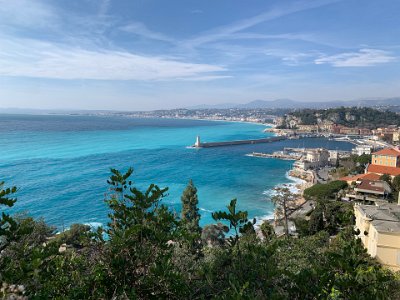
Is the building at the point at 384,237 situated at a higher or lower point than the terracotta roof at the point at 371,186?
higher

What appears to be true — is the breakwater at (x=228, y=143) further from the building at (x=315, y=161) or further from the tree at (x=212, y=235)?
the tree at (x=212, y=235)

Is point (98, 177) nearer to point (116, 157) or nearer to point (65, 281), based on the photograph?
point (116, 157)

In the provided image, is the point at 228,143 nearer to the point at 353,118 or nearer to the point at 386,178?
the point at 386,178

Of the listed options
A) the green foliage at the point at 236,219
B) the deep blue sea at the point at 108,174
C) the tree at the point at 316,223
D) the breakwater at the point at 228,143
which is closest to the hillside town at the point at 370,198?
the green foliage at the point at 236,219

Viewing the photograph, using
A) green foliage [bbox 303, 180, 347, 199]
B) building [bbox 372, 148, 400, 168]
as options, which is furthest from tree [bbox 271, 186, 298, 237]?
building [bbox 372, 148, 400, 168]

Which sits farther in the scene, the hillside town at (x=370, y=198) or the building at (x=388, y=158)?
the building at (x=388, y=158)

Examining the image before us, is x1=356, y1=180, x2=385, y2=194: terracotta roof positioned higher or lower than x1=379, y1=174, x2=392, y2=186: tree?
higher

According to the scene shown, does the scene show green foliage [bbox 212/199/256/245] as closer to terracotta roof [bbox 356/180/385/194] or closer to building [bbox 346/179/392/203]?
building [bbox 346/179/392/203]

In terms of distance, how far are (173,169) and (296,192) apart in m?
17.4

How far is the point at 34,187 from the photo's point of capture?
91.8 ft

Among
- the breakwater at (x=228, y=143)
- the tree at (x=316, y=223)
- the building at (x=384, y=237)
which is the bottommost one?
the breakwater at (x=228, y=143)

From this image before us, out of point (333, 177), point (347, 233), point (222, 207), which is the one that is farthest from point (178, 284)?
point (333, 177)

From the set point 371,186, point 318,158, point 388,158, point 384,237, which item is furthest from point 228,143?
point 384,237

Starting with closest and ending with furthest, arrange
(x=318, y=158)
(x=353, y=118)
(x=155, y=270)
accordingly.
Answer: (x=155, y=270) < (x=318, y=158) < (x=353, y=118)
